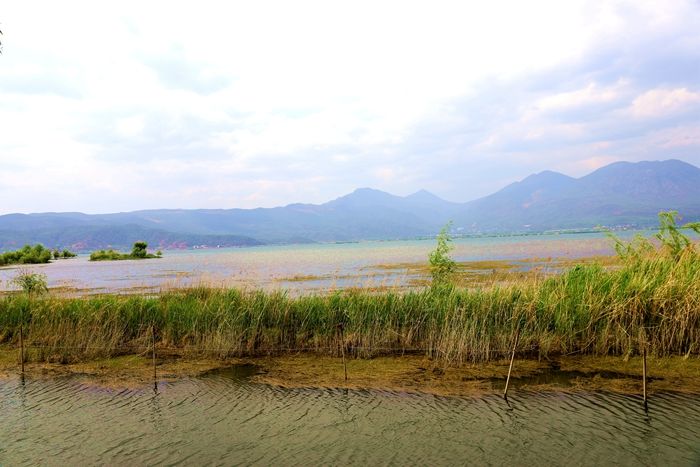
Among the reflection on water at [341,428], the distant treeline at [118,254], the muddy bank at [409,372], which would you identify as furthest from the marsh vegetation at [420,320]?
the distant treeline at [118,254]

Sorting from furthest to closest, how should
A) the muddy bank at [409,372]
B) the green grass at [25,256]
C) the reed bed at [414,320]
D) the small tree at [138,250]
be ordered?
the small tree at [138,250] → the green grass at [25,256] → the reed bed at [414,320] → the muddy bank at [409,372]

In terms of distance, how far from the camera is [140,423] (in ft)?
32.7

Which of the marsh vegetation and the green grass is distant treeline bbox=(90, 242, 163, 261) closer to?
the green grass

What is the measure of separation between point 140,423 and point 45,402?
3.38 m

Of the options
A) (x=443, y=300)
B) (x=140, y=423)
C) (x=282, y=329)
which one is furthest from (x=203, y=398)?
(x=443, y=300)

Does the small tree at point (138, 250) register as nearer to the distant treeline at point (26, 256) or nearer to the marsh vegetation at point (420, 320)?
the distant treeline at point (26, 256)

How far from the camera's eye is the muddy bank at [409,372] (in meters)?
11.6

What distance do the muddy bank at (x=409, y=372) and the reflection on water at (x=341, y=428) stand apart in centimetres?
69

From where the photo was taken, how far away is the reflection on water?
819cm

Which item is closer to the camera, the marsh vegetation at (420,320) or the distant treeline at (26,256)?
the marsh vegetation at (420,320)

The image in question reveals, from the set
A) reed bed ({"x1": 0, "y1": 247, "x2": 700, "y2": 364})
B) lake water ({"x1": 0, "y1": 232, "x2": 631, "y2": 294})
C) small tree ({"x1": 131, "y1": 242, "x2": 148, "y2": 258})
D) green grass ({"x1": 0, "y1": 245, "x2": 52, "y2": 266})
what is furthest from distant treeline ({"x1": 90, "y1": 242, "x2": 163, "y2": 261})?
reed bed ({"x1": 0, "y1": 247, "x2": 700, "y2": 364})

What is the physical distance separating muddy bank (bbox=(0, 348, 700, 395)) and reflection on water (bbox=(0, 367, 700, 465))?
0.69m

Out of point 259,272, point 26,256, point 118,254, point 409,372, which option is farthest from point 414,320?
point 118,254

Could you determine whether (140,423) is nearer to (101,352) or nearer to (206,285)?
(101,352)
